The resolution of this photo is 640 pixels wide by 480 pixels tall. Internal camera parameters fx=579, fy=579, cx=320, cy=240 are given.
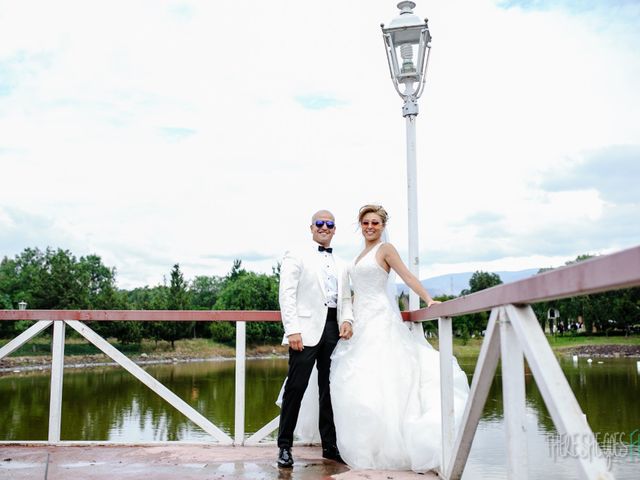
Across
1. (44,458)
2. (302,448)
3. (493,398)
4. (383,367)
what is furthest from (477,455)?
(493,398)

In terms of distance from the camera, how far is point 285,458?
350 cm

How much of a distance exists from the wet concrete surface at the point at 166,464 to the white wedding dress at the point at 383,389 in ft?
0.38

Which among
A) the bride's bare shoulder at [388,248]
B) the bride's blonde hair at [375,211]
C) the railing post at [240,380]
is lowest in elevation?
the railing post at [240,380]

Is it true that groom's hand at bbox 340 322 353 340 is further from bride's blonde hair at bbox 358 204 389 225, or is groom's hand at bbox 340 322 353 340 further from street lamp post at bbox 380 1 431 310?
street lamp post at bbox 380 1 431 310

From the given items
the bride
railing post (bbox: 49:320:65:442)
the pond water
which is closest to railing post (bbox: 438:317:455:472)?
the bride

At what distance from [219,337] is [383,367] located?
46.6m

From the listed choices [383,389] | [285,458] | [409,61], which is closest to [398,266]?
[383,389]

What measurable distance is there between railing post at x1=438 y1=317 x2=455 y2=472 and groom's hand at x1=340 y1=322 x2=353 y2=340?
0.81 meters

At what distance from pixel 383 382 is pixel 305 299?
703 mm

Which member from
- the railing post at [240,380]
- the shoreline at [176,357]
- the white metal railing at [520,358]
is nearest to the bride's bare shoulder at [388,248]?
the white metal railing at [520,358]

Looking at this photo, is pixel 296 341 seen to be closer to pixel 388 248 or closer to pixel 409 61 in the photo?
pixel 388 248

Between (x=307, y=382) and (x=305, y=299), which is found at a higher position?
(x=305, y=299)

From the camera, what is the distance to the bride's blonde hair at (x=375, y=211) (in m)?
3.89

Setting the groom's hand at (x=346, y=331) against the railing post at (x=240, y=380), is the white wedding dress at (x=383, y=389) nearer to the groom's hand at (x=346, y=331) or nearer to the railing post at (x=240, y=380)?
the groom's hand at (x=346, y=331)
